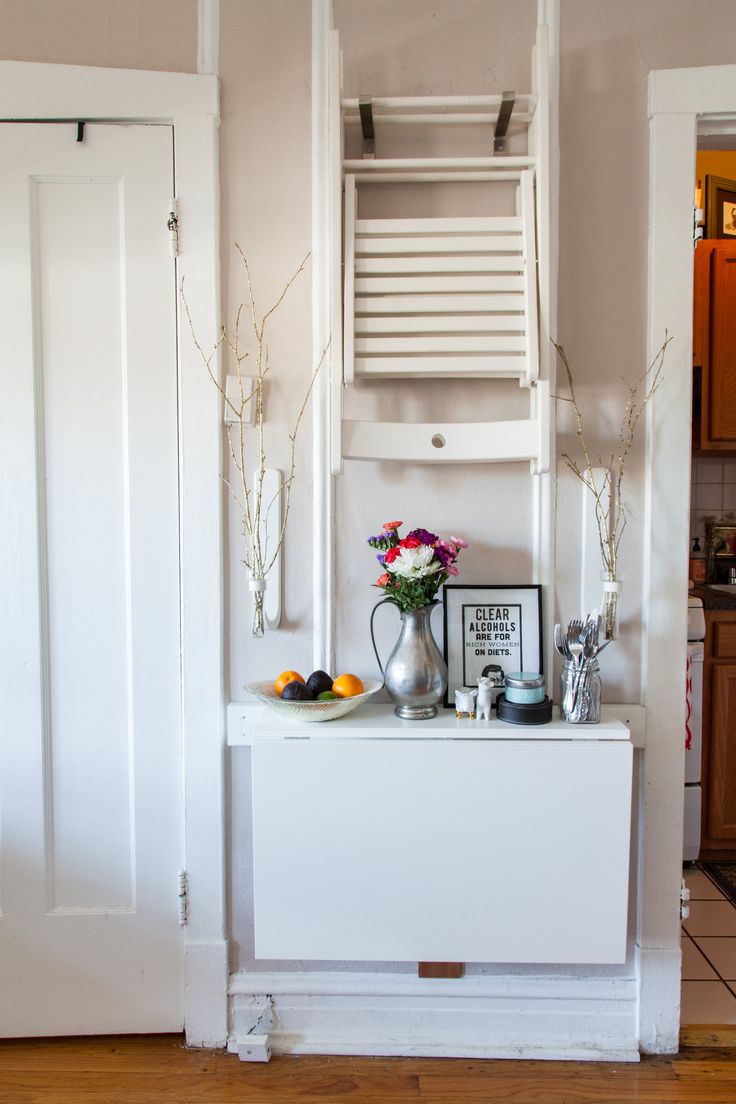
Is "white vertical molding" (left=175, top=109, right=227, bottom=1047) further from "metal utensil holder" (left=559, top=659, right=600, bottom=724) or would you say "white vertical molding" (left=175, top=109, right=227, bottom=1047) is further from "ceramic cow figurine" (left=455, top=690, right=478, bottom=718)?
"metal utensil holder" (left=559, top=659, right=600, bottom=724)

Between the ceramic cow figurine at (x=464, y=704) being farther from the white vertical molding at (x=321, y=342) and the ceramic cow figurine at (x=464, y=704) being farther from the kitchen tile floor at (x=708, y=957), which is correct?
the kitchen tile floor at (x=708, y=957)

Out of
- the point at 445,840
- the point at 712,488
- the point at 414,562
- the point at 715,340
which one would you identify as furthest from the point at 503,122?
the point at 712,488

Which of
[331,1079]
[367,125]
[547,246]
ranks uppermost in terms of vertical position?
[367,125]

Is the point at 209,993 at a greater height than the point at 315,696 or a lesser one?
lesser

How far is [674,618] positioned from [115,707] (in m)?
1.41

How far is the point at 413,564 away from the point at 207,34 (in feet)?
4.48

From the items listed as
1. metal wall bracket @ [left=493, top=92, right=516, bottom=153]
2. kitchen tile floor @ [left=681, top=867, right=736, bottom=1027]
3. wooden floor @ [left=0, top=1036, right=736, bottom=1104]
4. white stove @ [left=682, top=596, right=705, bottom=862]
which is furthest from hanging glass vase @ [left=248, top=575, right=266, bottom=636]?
white stove @ [left=682, top=596, right=705, bottom=862]

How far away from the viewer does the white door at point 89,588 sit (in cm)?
183

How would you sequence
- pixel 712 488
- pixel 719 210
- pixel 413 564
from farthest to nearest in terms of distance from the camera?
pixel 712 488 < pixel 719 210 < pixel 413 564

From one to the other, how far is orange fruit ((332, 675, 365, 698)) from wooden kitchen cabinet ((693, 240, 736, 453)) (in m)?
2.18

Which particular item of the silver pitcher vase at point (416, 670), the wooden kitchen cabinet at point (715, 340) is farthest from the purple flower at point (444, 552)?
the wooden kitchen cabinet at point (715, 340)

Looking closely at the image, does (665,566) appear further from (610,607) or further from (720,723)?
(720,723)

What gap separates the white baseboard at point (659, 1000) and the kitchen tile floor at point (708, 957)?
12cm

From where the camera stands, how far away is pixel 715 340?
310 centimetres
